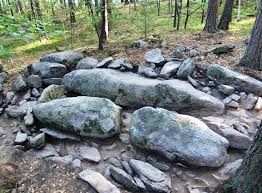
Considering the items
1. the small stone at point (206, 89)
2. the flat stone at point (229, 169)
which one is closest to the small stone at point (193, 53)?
the small stone at point (206, 89)

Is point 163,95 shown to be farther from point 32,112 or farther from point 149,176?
point 32,112

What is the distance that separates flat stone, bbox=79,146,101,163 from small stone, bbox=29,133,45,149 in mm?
868

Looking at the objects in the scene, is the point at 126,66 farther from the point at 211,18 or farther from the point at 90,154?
the point at 211,18

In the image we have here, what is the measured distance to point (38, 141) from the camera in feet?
19.2

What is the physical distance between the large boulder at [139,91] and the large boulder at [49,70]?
56 centimetres

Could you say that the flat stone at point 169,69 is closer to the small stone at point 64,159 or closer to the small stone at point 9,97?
the small stone at point 64,159

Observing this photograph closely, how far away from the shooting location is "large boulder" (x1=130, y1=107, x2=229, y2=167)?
16.6ft

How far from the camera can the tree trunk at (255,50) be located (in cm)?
768

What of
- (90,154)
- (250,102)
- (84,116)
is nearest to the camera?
(90,154)

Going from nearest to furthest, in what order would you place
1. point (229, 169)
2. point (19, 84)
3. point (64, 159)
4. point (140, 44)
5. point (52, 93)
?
1. point (229, 169)
2. point (64, 159)
3. point (52, 93)
4. point (19, 84)
5. point (140, 44)

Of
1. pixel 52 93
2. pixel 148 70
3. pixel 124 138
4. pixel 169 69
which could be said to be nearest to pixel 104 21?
pixel 148 70

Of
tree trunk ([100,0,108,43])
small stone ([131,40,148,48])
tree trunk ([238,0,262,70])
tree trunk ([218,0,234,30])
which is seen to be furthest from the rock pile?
tree trunk ([218,0,234,30])

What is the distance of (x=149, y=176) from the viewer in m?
4.82

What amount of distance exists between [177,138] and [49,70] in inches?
197
